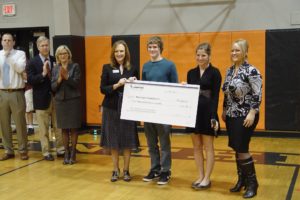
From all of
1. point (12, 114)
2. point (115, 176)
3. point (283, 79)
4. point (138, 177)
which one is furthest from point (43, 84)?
point (283, 79)

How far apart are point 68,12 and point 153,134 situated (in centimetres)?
425

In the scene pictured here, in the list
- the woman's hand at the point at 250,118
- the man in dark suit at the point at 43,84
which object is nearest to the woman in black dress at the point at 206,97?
the woman's hand at the point at 250,118

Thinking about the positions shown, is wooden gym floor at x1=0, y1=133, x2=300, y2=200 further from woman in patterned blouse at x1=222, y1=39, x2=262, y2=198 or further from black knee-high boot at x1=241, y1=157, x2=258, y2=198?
woman in patterned blouse at x1=222, y1=39, x2=262, y2=198

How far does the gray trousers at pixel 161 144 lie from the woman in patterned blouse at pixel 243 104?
73 cm

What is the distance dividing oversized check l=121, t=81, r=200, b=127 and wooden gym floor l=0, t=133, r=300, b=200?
719mm

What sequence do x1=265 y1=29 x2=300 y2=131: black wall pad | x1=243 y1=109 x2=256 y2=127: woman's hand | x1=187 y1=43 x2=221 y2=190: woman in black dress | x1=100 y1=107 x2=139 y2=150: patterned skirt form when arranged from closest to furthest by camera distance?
x1=243 y1=109 x2=256 y2=127: woman's hand < x1=187 y1=43 x2=221 y2=190: woman in black dress < x1=100 y1=107 x2=139 y2=150: patterned skirt < x1=265 y1=29 x2=300 y2=131: black wall pad

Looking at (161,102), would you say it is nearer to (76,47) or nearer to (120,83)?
(120,83)

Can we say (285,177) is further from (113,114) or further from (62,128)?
(62,128)

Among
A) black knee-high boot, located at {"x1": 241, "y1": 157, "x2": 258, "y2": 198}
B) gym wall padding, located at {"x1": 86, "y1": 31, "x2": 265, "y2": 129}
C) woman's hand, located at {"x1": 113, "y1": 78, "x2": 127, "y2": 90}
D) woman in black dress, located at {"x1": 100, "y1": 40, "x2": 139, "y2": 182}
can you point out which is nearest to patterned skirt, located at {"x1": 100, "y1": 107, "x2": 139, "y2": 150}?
woman in black dress, located at {"x1": 100, "y1": 40, "x2": 139, "y2": 182}

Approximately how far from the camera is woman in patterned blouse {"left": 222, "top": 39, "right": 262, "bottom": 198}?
12.1 feet

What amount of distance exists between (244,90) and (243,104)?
0.43ft

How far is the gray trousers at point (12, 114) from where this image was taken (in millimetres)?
5508

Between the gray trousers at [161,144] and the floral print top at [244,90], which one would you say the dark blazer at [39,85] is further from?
the floral print top at [244,90]

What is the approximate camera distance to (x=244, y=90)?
371cm
